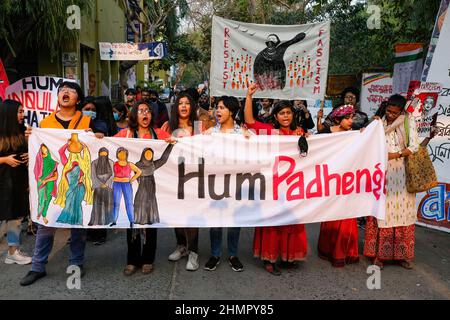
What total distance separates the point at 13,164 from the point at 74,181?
0.63 meters

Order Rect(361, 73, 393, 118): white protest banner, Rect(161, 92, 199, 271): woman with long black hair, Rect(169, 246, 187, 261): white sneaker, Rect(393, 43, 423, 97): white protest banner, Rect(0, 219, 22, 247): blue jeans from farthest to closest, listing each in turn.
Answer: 1. Rect(361, 73, 393, 118): white protest banner
2. Rect(393, 43, 423, 97): white protest banner
3. Rect(169, 246, 187, 261): white sneaker
4. Rect(0, 219, 22, 247): blue jeans
5. Rect(161, 92, 199, 271): woman with long black hair

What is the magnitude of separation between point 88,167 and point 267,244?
182 centimetres

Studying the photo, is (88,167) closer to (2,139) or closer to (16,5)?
(2,139)

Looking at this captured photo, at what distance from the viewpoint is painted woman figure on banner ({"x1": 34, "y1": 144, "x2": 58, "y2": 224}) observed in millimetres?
3887

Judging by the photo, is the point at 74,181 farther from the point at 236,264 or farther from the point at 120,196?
the point at 236,264

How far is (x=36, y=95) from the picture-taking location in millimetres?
5332

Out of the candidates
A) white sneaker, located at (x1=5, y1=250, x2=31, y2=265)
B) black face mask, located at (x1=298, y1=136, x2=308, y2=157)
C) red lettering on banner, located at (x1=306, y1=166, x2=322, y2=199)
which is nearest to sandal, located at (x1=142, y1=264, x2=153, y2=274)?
white sneaker, located at (x1=5, y1=250, x2=31, y2=265)

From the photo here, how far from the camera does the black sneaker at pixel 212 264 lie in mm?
4186

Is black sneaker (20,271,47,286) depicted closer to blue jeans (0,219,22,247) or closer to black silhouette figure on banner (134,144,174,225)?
blue jeans (0,219,22,247)

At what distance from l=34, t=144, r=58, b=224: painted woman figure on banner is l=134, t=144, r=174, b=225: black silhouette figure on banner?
0.75 metres

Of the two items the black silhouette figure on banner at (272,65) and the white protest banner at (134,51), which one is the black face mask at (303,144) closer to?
the black silhouette figure on banner at (272,65)

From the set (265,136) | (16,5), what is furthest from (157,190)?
(16,5)

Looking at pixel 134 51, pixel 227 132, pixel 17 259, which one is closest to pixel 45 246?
pixel 17 259

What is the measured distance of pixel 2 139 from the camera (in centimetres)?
398
